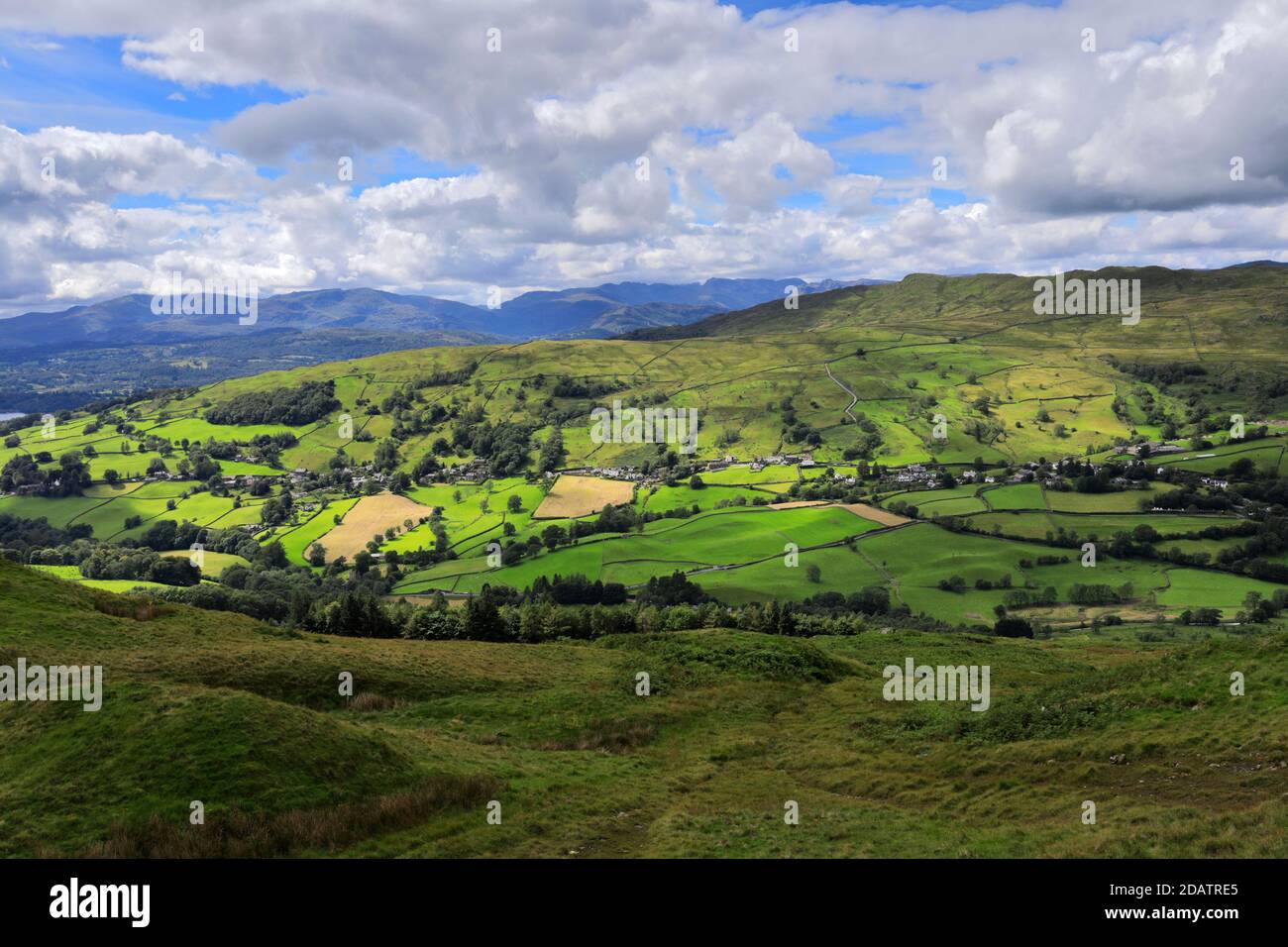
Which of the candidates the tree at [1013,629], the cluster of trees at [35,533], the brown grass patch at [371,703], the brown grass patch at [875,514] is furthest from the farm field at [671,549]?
the cluster of trees at [35,533]

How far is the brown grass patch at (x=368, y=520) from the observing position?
149m

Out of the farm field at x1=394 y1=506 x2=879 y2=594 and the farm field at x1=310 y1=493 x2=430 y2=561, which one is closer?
the farm field at x1=394 y1=506 x2=879 y2=594

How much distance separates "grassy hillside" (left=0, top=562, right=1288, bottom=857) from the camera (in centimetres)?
2080

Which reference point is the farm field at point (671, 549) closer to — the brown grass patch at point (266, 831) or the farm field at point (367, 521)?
the farm field at point (367, 521)

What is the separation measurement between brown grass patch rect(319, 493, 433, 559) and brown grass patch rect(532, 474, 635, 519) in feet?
98.7

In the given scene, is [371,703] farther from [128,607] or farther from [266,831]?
[128,607]

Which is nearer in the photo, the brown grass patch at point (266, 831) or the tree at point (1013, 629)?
the brown grass patch at point (266, 831)

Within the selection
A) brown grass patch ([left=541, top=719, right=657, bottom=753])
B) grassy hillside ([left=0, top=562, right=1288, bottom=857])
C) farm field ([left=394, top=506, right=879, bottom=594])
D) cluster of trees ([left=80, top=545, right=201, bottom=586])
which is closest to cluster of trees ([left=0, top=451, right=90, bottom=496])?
cluster of trees ([left=80, top=545, right=201, bottom=586])

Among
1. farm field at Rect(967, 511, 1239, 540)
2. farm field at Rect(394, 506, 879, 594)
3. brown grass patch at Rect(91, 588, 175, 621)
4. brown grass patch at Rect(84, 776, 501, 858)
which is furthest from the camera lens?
farm field at Rect(967, 511, 1239, 540)

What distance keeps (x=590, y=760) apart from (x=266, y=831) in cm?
1429

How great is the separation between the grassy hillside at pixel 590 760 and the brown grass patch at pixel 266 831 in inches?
2.9

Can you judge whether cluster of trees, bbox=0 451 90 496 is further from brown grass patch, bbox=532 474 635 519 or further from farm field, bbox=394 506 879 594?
brown grass patch, bbox=532 474 635 519
